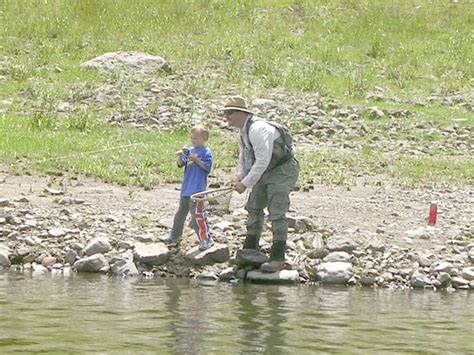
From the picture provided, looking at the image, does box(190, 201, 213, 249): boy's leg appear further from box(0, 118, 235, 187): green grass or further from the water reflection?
box(0, 118, 235, 187): green grass

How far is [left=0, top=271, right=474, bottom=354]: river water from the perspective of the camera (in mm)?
7227

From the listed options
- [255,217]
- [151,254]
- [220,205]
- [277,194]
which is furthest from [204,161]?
[220,205]

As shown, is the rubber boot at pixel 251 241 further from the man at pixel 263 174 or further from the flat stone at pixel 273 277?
the flat stone at pixel 273 277

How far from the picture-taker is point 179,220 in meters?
10.9

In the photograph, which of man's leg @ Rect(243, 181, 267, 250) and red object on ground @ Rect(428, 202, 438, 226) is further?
red object on ground @ Rect(428, 202, 438, 226)

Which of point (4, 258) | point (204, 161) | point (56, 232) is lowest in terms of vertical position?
point (4, 258)

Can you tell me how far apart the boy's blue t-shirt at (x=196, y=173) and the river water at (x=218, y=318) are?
1.10m

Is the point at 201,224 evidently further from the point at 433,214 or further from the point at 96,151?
the point at 96,151

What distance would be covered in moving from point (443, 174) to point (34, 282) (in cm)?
739

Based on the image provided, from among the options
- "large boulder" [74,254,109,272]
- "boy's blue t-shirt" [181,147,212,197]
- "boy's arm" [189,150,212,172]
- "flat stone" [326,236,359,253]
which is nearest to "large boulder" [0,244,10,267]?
"large boulder" [74,254,109,272]

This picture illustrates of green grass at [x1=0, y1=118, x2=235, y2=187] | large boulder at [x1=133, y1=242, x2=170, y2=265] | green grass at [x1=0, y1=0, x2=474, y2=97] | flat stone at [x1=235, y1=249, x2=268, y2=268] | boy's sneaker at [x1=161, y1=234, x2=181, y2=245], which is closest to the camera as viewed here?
flat stone at [x1=235, y1=249, x2=268, y2=268]

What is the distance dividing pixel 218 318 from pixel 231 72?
1377 cm

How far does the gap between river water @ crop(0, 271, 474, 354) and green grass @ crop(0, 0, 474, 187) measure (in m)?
4.42

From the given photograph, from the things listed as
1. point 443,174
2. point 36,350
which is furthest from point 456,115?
point 36,350
